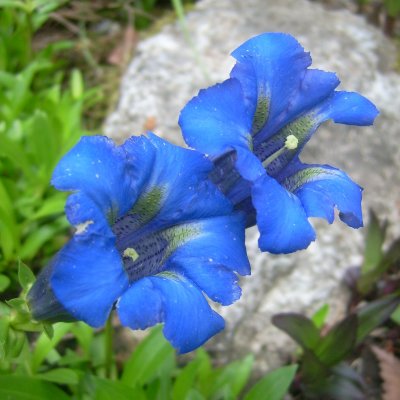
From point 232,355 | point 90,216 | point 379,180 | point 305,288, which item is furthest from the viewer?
point 379,180

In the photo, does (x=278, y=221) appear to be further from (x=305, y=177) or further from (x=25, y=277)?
(x=25, y=277)

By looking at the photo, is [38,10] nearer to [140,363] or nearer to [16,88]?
[16,88]

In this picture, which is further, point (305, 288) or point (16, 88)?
point (16, 88)

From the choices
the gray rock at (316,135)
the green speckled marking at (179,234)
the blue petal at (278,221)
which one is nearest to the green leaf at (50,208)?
the gray rock at (316,135)

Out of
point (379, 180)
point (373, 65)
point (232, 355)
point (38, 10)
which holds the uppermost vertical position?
point (38, 10)

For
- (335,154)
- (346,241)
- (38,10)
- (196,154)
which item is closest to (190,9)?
(38,10)

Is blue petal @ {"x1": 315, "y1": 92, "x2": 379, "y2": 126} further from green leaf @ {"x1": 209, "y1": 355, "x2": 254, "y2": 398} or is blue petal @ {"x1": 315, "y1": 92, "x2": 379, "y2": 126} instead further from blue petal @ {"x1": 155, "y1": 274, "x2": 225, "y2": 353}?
green leaf @ {"x1": 209, "y1": 355, "x2": 254, "y2": 398}

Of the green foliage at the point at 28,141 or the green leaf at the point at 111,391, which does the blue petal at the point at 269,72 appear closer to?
the green leaf at the point at 111,391

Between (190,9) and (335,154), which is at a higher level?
(190,9)
